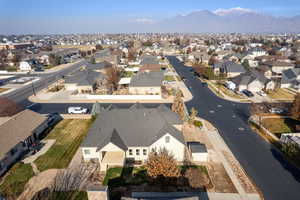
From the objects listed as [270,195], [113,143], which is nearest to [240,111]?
[270,195]

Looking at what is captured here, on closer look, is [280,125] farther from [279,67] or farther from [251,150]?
[279,67]

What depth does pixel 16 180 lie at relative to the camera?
24391 millimetres

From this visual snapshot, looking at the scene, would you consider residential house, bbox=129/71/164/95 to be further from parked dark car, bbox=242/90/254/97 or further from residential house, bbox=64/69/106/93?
parked dark car, bbox=242/90/254/97

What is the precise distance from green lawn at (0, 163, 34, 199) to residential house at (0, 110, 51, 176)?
1404mm

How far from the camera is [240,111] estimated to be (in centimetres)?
4506

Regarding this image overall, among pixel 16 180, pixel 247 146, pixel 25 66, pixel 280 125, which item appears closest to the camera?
pixel 16 180

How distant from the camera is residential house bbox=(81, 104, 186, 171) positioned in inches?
1034

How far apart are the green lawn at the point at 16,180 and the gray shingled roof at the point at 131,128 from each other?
8276 mm

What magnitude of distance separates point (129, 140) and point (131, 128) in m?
1.90

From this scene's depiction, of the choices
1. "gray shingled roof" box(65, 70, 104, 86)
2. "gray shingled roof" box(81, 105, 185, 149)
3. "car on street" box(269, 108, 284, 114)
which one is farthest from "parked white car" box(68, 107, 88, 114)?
"car on street" box(269, 108, 284, 114)

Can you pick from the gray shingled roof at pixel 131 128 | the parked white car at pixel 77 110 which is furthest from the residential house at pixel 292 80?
the parked white car at pixel 77 110

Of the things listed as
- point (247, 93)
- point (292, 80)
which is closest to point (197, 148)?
point (247, 93)

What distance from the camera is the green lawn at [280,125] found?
118 ft

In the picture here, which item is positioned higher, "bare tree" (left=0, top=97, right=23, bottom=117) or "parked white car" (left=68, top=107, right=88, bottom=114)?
"bare tree" (left=0, top=97, right=23, bottom=117)
